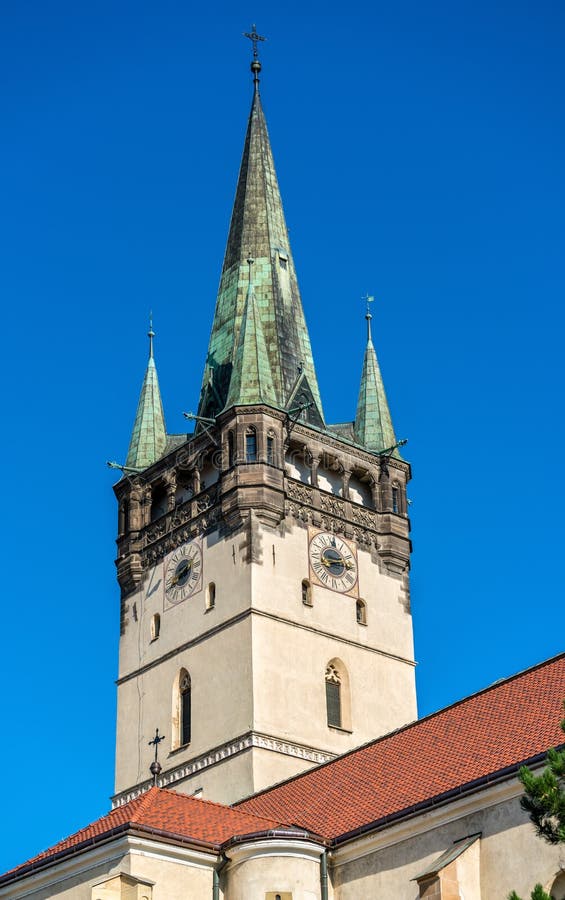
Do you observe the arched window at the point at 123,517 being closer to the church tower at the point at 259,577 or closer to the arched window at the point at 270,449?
the church tower at the point at 259,577

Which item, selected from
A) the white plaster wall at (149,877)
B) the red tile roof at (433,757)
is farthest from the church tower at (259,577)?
the white plaster wall at (149,877)

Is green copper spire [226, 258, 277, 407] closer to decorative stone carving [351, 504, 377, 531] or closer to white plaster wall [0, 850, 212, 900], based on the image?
decorative stone carving [351, 504, 377, 531]

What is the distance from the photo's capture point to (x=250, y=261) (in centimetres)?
5575

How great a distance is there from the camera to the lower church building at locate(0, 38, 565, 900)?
34562 mm

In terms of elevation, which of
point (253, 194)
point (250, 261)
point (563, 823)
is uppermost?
point (253, 194)

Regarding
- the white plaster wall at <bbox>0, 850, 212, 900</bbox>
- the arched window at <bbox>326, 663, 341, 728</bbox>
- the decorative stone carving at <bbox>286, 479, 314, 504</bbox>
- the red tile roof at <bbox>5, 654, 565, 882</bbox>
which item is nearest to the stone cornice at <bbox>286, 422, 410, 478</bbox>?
the decorative stone carving at <bbox>286, 479, 314, 504</bbox>

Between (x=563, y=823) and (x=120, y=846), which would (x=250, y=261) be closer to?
(x=120, y=846)

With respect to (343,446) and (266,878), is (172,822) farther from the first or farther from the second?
(343,446)

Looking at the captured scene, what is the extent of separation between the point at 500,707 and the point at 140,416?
23.7 meters

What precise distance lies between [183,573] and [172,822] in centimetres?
1785

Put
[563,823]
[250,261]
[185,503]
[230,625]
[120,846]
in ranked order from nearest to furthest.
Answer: [563,823], [120,846], [230,625], [185,503], [250,261]

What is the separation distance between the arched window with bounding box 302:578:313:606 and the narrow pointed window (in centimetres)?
384

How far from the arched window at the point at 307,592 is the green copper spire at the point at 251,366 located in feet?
17.5

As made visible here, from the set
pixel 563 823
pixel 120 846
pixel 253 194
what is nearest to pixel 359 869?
pixel 120 846
